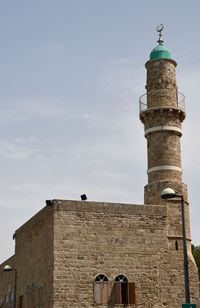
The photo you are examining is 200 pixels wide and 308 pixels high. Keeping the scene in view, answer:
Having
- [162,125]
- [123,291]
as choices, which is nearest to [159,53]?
[162,125]

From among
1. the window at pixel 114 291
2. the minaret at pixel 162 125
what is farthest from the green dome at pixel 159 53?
the window at pixel 114 291

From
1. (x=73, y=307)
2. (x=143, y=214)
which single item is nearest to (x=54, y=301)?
(x=73, y=307)

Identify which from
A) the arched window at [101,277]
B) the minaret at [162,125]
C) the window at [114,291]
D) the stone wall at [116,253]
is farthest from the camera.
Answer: the minaret at [162,125]

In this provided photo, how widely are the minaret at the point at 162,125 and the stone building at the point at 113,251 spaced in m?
0.05

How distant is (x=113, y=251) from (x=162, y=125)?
7.23 metres

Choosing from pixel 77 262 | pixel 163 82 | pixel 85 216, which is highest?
pixel 163 82

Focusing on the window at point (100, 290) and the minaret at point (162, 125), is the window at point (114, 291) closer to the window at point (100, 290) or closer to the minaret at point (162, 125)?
the window at point (100, 290)

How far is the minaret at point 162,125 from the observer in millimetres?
29781

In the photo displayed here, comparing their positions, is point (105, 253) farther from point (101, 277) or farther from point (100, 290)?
point (100, 290)

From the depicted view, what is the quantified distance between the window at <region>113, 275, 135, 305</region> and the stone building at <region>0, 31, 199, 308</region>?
0.01 metres

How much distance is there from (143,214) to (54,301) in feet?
18.6

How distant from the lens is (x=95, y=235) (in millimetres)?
26797

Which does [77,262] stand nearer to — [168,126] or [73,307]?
[73,307]

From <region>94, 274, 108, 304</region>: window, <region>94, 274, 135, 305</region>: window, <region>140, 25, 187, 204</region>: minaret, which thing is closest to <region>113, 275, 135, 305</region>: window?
<region>94, 274, 135, 305</region>: window
